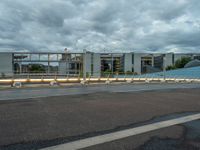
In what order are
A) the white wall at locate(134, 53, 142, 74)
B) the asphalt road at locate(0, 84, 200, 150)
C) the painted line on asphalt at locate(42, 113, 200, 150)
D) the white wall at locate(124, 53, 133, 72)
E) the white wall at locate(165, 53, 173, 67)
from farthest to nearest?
the white wall at locate(165, 53, 173, 67) < the white wall at locate(134, 53, 142, 74) < the white wall at locate(124, 53, 133, 72) < the asphalt road at locate(0, 84, 200, 150) < the painted line on asphalt at locate(42, 113, 200, 150)

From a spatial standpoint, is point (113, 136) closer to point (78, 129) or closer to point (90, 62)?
point (78, 129)

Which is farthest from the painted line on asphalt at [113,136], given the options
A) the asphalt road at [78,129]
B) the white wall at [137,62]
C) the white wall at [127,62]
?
the white wall at [137,62]

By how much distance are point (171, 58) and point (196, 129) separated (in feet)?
381

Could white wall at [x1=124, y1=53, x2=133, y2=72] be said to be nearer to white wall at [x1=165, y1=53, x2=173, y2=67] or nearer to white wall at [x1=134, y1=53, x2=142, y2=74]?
white wall at [x1=134, y1=53, x2=142, y2=74]

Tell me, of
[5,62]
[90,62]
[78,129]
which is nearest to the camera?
[78,129]

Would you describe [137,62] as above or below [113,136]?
above

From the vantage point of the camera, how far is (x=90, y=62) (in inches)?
3875

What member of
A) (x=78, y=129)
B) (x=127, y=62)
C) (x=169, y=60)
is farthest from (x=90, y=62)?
(x=78, y=129)

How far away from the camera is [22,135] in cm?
486

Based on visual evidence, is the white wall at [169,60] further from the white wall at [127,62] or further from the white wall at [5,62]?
the white wall at [5,62]

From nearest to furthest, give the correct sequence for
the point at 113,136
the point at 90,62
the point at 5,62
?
1. the point at 113,136
2. the point at 5,62
3. the point at 90,62

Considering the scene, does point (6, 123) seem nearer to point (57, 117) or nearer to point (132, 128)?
point (57, 117)

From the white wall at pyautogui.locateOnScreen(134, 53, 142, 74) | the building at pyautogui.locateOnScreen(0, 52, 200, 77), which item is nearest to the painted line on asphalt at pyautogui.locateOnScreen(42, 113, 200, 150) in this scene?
the building at pyautogui.locateOnScreen(0, 52, 200, 77)

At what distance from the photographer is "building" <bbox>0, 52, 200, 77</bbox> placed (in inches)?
3046
